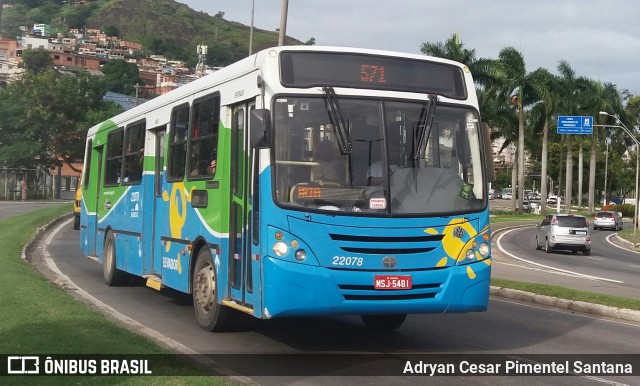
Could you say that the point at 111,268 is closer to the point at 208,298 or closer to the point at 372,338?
the point at 208,298

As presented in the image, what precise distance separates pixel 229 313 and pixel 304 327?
4.95 ft

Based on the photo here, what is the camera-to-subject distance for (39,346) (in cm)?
895

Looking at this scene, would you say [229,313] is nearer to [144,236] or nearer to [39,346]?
[39,346]

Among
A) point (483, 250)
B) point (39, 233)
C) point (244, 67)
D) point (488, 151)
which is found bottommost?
point (39, 233)

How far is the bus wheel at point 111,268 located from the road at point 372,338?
1.51 m

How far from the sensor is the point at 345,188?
9391mm

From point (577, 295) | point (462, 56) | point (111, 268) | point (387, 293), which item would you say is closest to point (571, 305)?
point (577, 295)

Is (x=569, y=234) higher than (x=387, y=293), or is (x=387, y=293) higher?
(x=387, y=293)

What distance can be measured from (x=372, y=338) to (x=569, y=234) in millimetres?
29726

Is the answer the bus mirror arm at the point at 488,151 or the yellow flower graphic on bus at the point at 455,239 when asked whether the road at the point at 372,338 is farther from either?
the bus mirror arm at the point at 488,151

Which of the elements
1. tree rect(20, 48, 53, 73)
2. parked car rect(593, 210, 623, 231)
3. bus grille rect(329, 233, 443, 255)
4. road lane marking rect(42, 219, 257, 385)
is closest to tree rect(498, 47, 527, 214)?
parked car rect(593, 210, 623, 231)

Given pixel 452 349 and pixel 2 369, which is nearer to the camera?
pixel 2 369

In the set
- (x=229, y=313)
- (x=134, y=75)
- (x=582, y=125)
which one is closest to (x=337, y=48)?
(x=229, y=313)

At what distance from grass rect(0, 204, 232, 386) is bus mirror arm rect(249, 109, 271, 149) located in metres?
2.35
